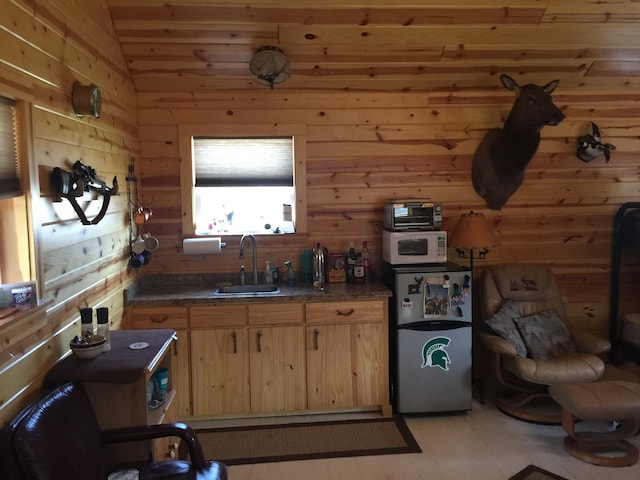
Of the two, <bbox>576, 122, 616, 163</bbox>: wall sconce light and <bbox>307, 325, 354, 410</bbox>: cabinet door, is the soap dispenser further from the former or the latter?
<bbox>576, 122, 616, 163</bbox>: wall sconce light

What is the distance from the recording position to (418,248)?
366cm

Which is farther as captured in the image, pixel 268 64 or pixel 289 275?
pixel 289 275

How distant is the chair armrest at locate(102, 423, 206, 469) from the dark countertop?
4.27 feet

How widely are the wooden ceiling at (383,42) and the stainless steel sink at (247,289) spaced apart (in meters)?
1.41

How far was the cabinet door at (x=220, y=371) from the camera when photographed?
11.3 ft

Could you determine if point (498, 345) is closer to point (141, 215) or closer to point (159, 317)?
point (159, 317)

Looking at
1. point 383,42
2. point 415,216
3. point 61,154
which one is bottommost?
point 415,216

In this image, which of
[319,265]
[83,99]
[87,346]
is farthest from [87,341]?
[319,265]

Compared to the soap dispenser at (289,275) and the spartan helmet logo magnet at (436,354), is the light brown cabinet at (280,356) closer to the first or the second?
the spartan helmet logo magnet at (436,354)

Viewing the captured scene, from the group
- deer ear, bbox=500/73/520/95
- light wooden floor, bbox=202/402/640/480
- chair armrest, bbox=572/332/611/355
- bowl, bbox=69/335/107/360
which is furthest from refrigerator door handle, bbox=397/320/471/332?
bowl, bbox=69/335/107/360

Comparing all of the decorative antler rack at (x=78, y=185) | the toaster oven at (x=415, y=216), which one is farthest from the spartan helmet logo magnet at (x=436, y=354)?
the decorative antler rack at (x=78, y=185)

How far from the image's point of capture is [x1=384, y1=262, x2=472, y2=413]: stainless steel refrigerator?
3.51 meters

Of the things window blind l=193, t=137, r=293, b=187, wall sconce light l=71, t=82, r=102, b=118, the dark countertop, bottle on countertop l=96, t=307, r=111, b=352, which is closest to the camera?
bottle on countertop l=96, t=307, r=111, b=352

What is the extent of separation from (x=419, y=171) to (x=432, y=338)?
1.26 metres
